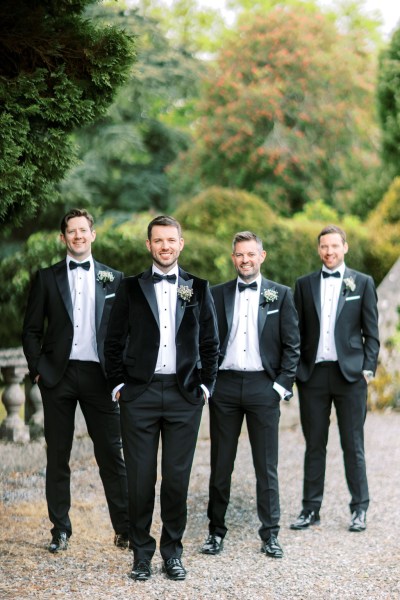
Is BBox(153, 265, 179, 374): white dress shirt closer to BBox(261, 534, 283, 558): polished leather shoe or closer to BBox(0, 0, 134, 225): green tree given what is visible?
BBox(0, 0, 134, 225): green tree

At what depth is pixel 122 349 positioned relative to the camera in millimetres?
4738

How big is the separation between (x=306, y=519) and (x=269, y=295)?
1608 mm

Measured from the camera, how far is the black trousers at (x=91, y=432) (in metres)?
5.10

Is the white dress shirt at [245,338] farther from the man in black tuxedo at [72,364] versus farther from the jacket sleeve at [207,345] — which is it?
the man in black tuxedo at [72,364]

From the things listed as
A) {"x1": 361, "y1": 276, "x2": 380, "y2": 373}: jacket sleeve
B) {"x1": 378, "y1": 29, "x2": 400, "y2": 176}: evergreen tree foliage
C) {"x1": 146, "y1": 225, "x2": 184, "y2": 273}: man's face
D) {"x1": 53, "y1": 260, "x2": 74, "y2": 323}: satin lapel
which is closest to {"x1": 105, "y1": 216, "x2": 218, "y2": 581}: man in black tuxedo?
{"x1": 146, "y1": 225, "x2": 184, "y2": 273}: man's face

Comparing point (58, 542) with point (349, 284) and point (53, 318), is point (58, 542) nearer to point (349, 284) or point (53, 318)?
point (53, 318)

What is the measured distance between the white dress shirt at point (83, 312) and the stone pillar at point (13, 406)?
2.15m

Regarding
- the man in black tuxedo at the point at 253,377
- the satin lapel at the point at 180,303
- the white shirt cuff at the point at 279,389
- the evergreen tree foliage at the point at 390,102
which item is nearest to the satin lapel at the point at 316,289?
the man in black tuxedo at the point at 253,377

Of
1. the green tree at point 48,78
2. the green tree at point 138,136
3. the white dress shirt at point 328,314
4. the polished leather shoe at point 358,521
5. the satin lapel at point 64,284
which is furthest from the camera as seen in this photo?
the green tree at point 138,136

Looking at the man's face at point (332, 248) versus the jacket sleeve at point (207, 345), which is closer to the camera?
the jacket sleeve at point (207, 345)

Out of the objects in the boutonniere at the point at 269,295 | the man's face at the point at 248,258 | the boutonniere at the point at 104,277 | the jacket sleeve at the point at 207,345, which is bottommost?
the jacket sleeve at the point at 207,345

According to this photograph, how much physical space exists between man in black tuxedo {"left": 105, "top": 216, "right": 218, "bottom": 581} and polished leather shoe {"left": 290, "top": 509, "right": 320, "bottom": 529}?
4.30 feet

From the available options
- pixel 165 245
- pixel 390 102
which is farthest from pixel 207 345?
pixel 390 102

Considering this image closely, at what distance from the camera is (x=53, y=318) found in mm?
5195
